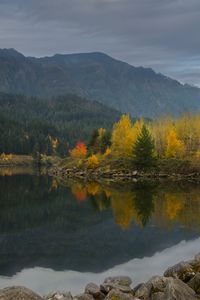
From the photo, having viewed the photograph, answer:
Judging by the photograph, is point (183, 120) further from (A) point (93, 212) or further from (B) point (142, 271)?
(B) point (142, 271)

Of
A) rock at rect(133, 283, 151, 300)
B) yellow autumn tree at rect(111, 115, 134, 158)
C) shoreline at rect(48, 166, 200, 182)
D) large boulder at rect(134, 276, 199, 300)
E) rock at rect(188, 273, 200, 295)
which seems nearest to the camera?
large boulder at rect(134, 276, 199, 300)

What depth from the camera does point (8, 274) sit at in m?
40.2

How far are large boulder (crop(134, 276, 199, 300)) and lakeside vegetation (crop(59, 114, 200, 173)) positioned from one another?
115m

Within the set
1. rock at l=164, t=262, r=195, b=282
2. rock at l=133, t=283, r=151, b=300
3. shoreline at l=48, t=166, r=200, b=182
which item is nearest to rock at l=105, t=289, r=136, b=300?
rock at l=133, t=283, r=151, b=300

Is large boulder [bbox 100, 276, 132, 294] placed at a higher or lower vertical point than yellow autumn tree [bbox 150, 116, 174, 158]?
lower

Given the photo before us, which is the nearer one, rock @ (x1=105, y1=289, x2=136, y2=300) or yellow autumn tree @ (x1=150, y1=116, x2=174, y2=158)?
rock @ (x1=105, y1=289, x2=136, y2=300)

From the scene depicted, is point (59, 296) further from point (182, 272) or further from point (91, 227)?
point (91, 227)

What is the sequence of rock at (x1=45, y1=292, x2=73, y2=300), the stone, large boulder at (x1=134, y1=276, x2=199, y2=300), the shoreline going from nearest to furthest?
1. the stone
2. large boulder at (x1=134, y1=276, x2=199, y2=300)
3. rock at (x1=45, y1=292, x2=73, y2=300)
4. the shoreline

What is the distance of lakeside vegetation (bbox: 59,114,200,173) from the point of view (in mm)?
143000

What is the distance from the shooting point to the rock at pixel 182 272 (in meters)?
30.6

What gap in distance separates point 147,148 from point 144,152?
1756 millimetres

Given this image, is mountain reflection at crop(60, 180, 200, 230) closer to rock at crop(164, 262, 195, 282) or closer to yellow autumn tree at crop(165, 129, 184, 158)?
rock at crop(164, 262, 195, 282)

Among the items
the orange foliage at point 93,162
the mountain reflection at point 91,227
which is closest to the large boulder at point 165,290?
the mountain reflection at point 91,227

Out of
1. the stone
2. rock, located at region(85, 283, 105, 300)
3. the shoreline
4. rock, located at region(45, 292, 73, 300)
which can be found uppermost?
the stone
